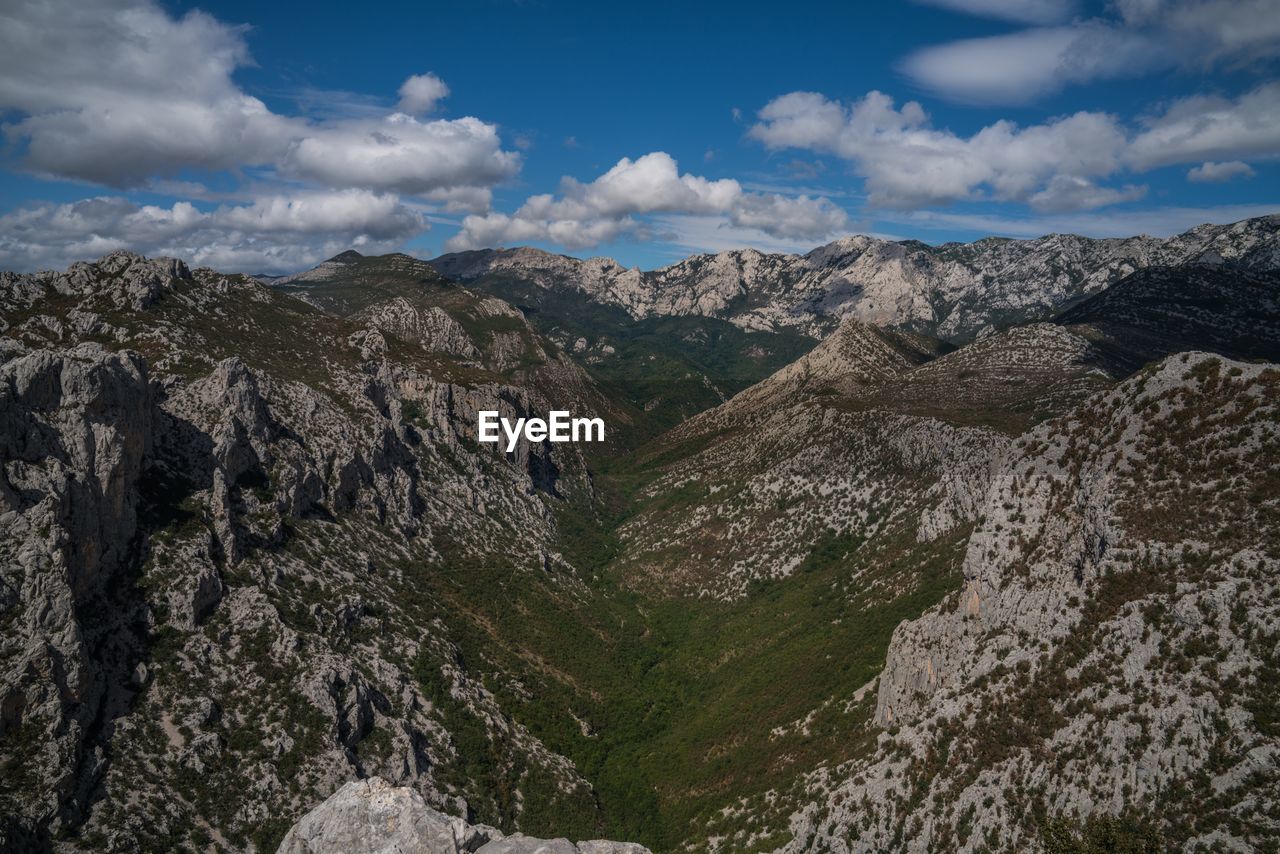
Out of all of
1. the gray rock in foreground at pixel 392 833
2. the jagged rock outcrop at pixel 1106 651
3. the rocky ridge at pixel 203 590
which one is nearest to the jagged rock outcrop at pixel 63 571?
the rocky ridge at pixel 203 590

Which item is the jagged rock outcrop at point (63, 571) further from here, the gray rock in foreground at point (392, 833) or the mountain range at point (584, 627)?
the gray rock in foreground at point (392, 833)

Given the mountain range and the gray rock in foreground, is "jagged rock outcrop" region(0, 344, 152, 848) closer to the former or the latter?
the mountain range

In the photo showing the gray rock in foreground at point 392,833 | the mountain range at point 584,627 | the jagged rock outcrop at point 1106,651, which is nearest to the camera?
the gray rock in foreground at point 392,833

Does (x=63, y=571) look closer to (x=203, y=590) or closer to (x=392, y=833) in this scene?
(x=203, y=590)

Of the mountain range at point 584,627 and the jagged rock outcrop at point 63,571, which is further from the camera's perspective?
the jagged rock outcrop at point 63,571

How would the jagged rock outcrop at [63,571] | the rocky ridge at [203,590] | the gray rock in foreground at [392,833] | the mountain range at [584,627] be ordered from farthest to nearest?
1. the rocky ridge at [203,590]
2. the jagged rock outcrop at [63,571]
3. the mountain range at [584,627]
4. the gray rock in foreground at [392,833]

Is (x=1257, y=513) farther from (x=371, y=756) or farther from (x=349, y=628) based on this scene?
(x=349, y=628)
